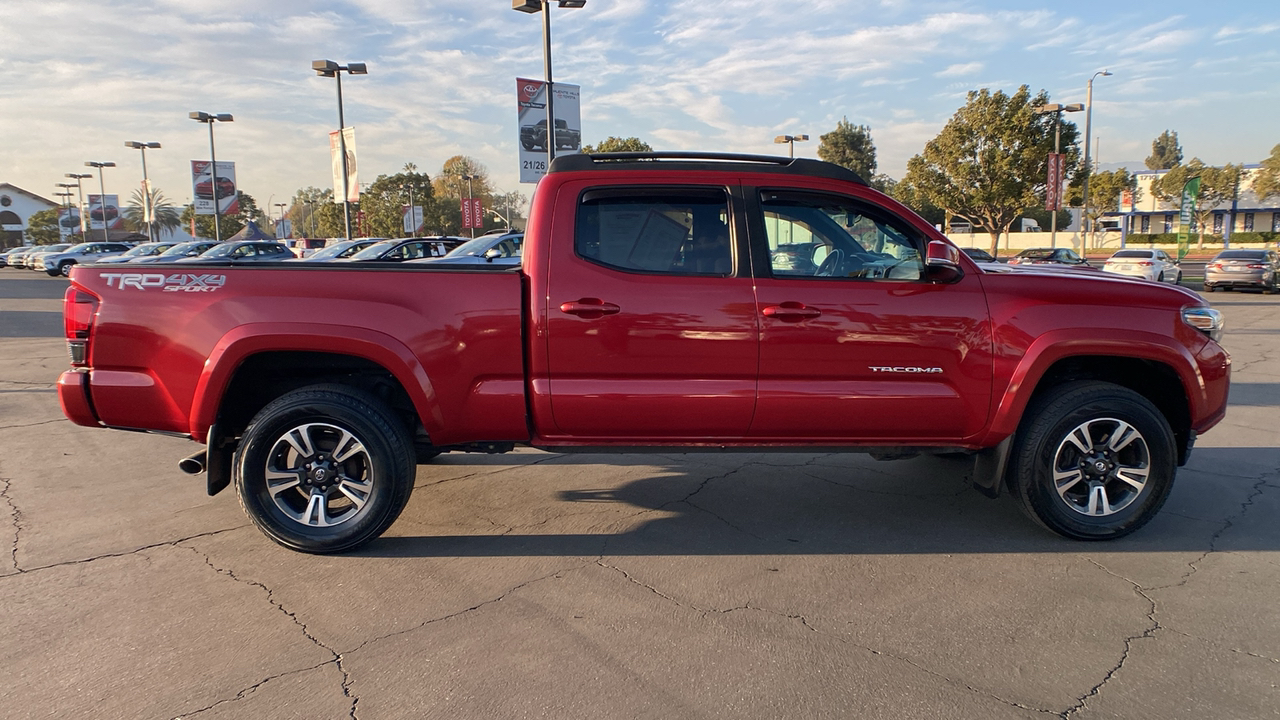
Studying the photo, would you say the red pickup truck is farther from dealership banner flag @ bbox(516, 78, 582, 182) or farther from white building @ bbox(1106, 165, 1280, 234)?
white building @ bbox(1106, 165, 1280, 234)

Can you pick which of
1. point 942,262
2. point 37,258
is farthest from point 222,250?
point 942,262

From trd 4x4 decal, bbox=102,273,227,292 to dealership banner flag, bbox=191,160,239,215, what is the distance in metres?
38.2

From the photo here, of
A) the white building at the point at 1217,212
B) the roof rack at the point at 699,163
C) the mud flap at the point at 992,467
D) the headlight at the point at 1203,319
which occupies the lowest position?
the mud flap at the point at 992,467

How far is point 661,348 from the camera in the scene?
397 centimetres

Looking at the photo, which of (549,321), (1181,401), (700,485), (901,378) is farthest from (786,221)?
(1181,401)

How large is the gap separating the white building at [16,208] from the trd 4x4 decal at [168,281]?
111 metres

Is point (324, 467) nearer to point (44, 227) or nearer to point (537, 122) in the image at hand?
point (537, 122)

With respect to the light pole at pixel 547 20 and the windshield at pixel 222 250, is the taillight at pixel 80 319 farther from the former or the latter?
the windshield at pixel 222 250

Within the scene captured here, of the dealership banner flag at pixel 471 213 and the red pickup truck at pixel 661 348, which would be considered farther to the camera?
the dealership banner flag at pixel 471 213

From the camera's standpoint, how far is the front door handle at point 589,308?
3.95 metres

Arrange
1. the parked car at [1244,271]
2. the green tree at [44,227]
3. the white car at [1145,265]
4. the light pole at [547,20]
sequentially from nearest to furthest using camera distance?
the light pole at [547,20], the parked car at [1244,271], the white car at [1145,265], the green tree at [44,227]

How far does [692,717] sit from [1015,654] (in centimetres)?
139

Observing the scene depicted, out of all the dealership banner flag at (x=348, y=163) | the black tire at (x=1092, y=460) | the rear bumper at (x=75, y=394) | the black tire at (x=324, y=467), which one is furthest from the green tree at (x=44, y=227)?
the black tire at (x=1092, y=460)

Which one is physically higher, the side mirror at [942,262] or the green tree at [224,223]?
the green tree at [224,223]
